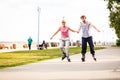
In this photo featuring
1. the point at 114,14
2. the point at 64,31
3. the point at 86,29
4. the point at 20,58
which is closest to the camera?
the point at 86,29

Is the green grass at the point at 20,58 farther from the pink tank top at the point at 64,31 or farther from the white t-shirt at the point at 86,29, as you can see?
the white t-shirt at the point at 86,29

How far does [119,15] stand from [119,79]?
7225cm

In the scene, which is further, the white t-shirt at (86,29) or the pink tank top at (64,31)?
the pink tank top at (64,31)

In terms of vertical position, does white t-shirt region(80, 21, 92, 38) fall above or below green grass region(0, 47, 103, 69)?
above

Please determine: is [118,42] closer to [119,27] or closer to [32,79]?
[119,27]

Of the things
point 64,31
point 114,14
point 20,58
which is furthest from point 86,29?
point 114,14

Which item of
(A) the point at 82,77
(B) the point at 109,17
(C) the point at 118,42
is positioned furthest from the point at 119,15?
(A) the point at 82,77

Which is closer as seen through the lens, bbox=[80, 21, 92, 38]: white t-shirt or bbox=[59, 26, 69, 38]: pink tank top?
bbox=[80, 21, 92, 38]: white t-shirt

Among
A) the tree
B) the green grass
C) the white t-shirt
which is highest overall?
the tree

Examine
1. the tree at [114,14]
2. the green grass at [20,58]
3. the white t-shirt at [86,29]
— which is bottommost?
the green grass at [20,58]

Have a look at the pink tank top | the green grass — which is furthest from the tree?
the pink tank top

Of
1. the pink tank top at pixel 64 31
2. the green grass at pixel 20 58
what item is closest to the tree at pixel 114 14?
the green grass at pixel 20 58

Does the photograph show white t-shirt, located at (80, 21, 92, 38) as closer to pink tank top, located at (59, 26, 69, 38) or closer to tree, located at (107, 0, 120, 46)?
pink tank top, located at (59, 26, 69, 38)

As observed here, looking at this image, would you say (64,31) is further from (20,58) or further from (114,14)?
(114,14)
